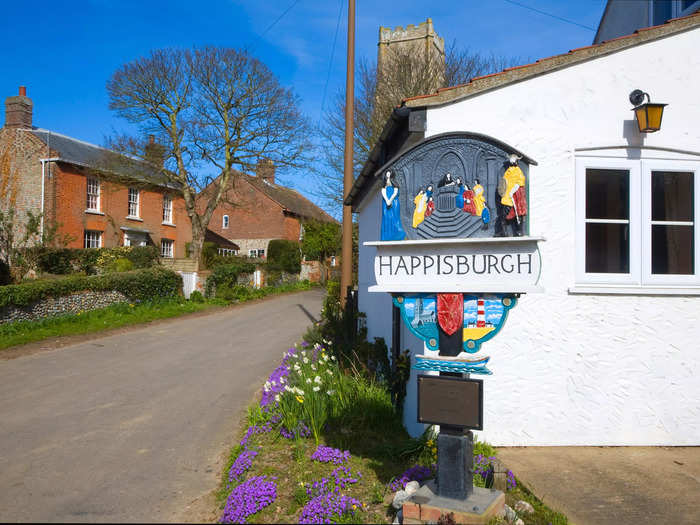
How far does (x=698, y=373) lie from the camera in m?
5.55

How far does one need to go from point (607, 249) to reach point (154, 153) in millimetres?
21832

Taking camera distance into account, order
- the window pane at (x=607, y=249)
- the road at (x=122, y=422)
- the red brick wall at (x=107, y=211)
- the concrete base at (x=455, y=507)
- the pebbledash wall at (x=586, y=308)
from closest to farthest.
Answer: the concrete base at (x=455, y=507) → the road at (x=122, y=422) → the pebbledash wall at (x=586, y=308) → the window pane at (x=607, y=249) → the red brick wall at (x=107, y=211)

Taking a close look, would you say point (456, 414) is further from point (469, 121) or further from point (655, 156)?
point (655, 156)

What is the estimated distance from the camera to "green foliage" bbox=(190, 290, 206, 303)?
20888mm

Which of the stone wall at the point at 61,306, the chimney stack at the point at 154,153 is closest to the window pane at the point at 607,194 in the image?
the stone wall at the point at 61,306

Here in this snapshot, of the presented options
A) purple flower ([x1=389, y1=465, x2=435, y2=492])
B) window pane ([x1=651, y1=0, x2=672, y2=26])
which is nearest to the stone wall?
purple flower ([x1=389, y1=465, x2=435, y2=492])

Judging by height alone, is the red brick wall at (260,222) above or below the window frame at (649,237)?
above

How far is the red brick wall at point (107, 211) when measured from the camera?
79.8 ft

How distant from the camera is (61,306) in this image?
49.1 feet

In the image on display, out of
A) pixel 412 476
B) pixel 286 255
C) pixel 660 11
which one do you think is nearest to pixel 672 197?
pixel 412 476

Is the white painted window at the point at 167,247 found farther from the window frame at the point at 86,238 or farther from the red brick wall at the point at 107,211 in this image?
the window frame at the point at 86,238

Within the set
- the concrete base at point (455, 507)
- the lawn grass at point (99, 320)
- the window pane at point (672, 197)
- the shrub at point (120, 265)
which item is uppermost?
the window pane at point (672, 197)

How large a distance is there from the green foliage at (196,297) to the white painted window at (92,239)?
820 centimetres

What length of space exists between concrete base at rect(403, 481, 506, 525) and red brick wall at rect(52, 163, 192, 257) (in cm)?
2287
